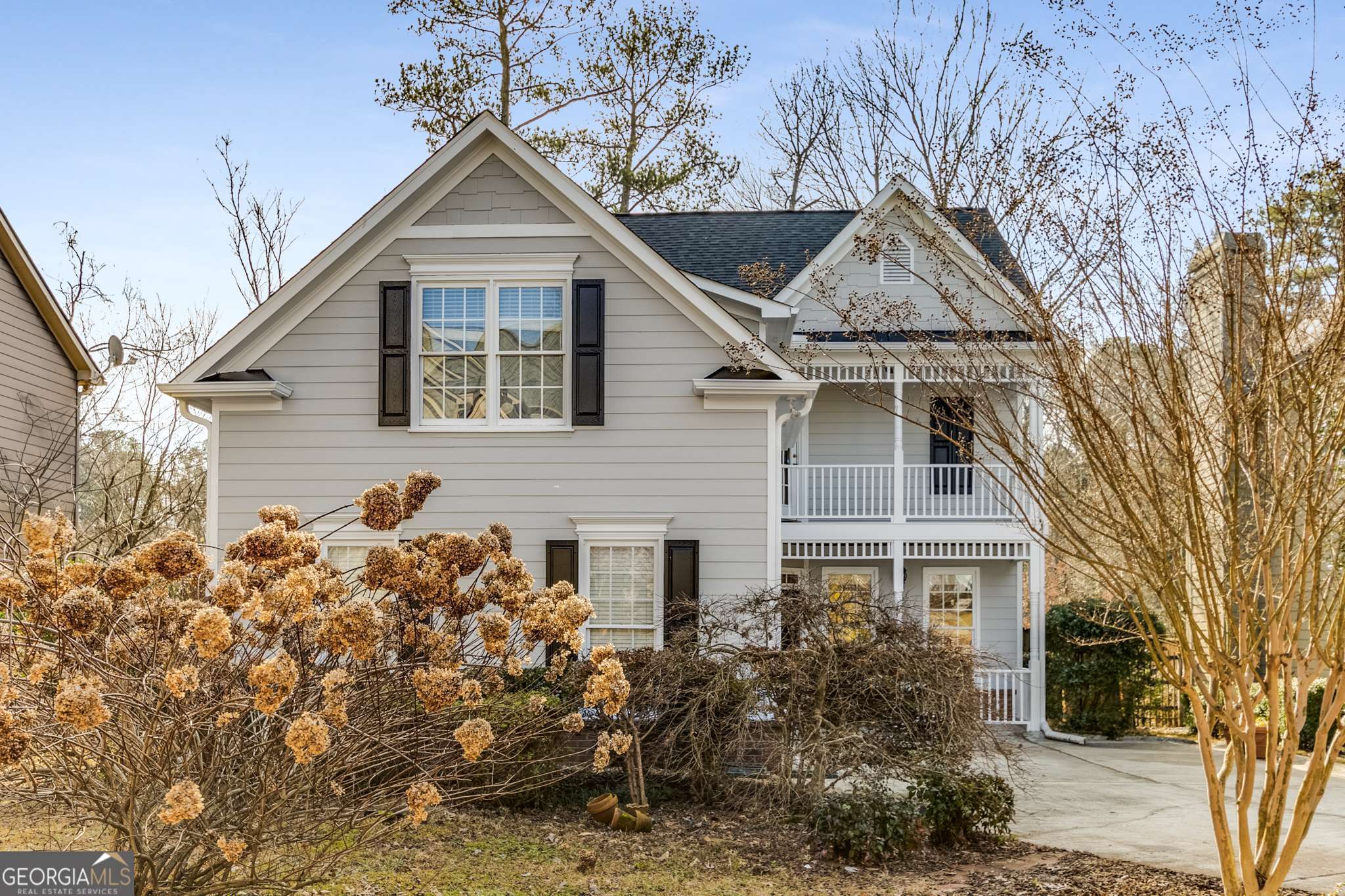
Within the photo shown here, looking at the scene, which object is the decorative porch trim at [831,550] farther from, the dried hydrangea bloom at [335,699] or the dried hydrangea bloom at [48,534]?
the dried hydrangea bloom at [48,534]

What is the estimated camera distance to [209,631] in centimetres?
394

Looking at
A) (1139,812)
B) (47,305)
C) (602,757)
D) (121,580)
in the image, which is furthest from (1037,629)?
(47,305)

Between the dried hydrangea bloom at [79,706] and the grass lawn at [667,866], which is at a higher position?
the dried hydrangea bloom at [79,706]

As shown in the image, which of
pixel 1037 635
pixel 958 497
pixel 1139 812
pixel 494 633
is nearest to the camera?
pixel 494 633

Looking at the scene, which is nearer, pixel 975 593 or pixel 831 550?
pixel 831 550

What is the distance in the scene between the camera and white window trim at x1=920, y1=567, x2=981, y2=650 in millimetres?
16562

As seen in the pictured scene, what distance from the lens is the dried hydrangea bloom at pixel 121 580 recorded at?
165 inches

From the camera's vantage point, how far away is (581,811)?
9000 mm

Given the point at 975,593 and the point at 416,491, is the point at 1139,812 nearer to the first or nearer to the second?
the point at 975,593

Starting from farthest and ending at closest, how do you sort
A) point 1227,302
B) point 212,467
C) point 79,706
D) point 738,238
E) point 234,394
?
point 738,238
point 212,467
point 234,394
point 1227,302
point 79,706

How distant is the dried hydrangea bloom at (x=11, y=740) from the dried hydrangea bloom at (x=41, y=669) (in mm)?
346

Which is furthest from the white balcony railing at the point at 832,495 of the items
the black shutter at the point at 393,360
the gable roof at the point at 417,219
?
the black shutter at the point at 393,360

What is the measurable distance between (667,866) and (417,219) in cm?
741

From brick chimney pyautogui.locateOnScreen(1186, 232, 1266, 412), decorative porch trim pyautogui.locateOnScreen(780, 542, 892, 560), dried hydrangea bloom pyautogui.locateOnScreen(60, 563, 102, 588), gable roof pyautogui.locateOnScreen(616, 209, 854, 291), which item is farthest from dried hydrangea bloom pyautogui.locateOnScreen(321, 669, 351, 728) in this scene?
Answer: gable roof pyautogui.locateOnScreen(616, 209, 854, 291)
